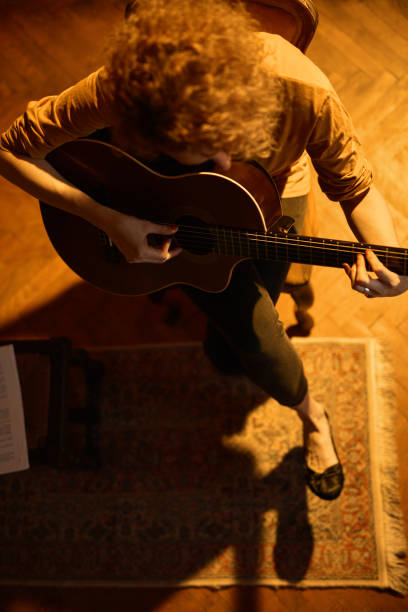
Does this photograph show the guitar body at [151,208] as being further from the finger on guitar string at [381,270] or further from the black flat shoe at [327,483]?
the black flat shoe at [327,483]

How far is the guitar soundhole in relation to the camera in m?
1.13

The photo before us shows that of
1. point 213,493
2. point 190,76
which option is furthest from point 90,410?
point 190,76

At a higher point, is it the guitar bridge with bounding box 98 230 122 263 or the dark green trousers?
the dark green trousers

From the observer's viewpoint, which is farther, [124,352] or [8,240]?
[8,240]

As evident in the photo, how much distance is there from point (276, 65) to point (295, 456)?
3.99 ft

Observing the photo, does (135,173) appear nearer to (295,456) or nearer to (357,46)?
(295,456)

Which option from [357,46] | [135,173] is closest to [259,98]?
[135,173]

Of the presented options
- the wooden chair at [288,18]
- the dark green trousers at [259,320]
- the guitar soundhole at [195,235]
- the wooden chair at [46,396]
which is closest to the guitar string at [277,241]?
the guitar soundhole at [195,235]

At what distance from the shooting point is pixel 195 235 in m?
1.15

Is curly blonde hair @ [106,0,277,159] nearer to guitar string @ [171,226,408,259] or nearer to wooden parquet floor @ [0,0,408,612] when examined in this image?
guitar string @ [171,226,408,259]

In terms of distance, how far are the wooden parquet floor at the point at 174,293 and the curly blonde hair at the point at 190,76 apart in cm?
103

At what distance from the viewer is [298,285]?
1308mm

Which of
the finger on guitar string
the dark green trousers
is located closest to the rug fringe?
the dark green trousers

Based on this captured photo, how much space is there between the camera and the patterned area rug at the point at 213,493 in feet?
4.93
